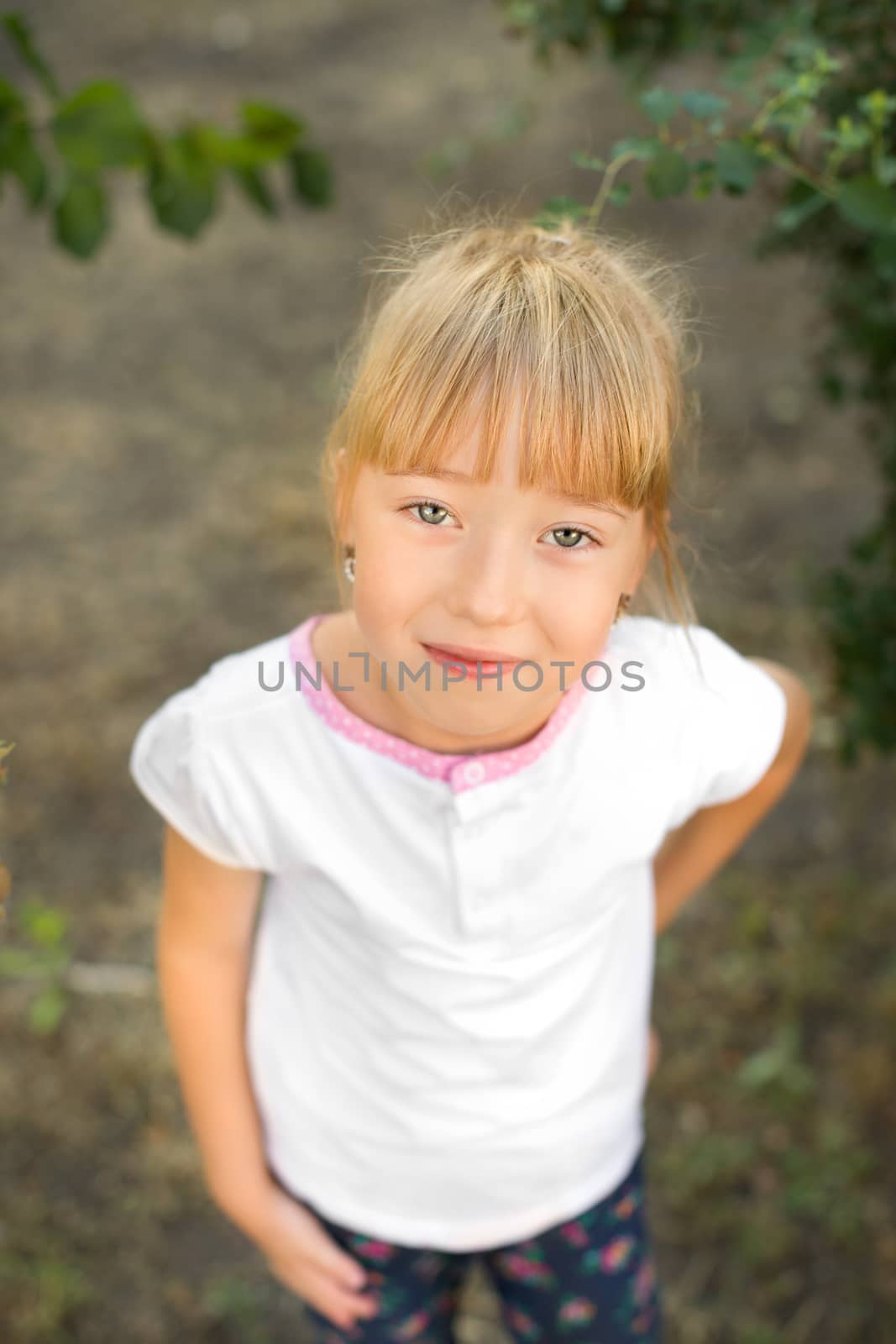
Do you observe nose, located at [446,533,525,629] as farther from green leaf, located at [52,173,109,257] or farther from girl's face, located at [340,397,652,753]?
green leaf, located at [52,173,109,257]

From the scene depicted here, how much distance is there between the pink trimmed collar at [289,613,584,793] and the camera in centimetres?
129

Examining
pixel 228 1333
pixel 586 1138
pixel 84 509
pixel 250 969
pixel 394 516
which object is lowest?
pixel 228 1333

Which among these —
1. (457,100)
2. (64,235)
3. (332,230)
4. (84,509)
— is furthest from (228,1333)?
(457,100)

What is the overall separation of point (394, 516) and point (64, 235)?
0.97 metres

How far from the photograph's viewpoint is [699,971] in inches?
110

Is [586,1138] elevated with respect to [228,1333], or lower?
elevated

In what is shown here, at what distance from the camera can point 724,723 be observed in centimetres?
142

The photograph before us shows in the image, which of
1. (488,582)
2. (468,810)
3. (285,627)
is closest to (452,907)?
(468,810)

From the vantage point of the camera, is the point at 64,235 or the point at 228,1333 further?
the point at 228,1333

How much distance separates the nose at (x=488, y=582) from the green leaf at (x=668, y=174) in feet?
1.73

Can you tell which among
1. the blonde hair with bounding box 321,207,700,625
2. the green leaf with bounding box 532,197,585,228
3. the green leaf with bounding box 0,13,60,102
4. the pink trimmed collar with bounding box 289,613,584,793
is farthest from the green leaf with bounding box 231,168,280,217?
the pink trimmed collar with bounding box 289,613,584,793

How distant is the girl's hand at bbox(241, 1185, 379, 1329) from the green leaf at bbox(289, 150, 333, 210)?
4.68 ft

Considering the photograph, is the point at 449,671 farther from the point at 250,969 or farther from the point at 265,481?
the point at 265,481

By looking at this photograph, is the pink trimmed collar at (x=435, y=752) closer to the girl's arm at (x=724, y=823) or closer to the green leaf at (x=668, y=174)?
the girl's arm at (x=724, y=823)
